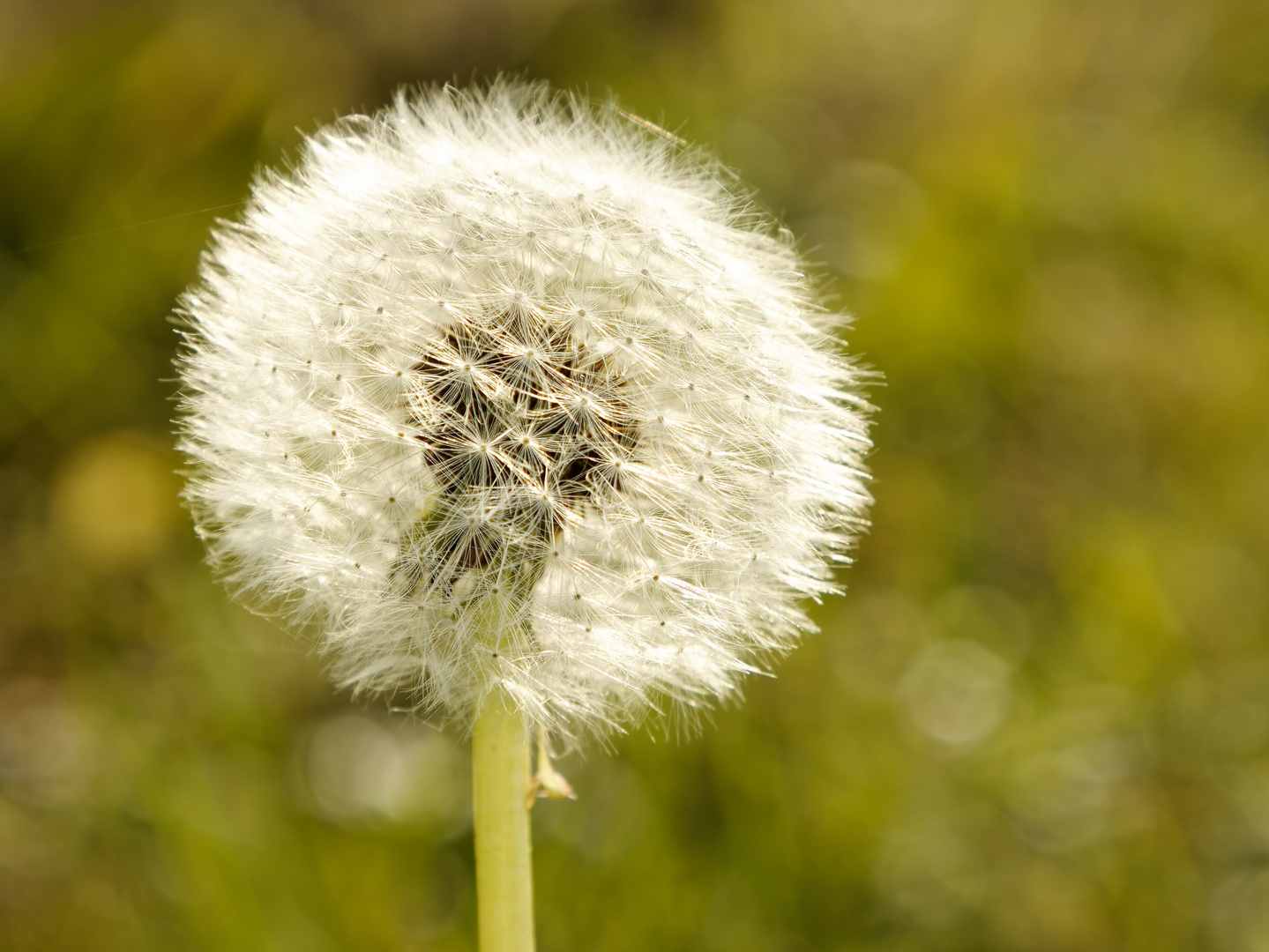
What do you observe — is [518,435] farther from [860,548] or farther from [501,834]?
[860,548]

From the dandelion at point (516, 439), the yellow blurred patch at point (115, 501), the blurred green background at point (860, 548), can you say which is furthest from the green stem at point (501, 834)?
the yellow blurred patch at point (115, 501)

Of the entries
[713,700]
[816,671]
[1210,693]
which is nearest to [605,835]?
[713,700]

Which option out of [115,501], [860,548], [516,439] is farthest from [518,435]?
[115,501]

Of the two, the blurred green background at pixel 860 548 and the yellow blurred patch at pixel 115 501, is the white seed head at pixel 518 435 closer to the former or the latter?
the blurred green background at pixel 860 548

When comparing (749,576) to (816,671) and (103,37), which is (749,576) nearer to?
(816,671)

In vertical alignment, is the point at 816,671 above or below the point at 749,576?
above

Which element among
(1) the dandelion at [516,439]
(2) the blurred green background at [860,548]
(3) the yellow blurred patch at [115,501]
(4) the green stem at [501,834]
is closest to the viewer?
(4) the green stem at [501,834]

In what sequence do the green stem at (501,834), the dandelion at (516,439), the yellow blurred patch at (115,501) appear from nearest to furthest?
the green stem at (501,834) < the dandelion at (516,439) < the yellow blurred patch at (115,501)
